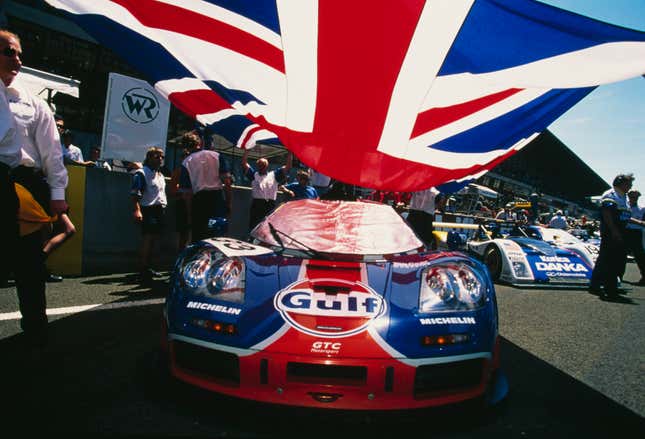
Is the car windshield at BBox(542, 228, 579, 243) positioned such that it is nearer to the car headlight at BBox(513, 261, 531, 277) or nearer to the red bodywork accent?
the car headlight at BBox(513, 261, 531, 277)

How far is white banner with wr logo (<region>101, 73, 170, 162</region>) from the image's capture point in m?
5.78

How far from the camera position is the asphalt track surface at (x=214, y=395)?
1.49 meters

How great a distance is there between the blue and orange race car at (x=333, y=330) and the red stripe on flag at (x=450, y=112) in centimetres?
172

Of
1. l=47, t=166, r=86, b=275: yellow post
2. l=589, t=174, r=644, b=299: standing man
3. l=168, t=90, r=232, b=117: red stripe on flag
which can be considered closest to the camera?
l=168, t=90, r=232, b=117: red stripe on flag

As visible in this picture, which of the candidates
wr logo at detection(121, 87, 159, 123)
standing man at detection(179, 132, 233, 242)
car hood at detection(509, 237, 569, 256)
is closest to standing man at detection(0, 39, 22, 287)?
standing man at detection(179, 132, 233, 242)

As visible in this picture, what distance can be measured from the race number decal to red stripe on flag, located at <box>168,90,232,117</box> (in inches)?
77.8

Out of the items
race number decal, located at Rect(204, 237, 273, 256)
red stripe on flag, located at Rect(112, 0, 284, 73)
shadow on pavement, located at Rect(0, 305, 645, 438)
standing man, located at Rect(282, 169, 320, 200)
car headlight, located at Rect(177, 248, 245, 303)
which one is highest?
red stripe on flag, located at Rect(112, 0, 284, 73)

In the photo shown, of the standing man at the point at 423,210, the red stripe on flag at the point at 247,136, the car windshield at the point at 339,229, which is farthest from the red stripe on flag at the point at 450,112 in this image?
the standing man at the point at 423,210

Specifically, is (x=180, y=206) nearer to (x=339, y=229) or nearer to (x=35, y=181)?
(x=35, y=181)

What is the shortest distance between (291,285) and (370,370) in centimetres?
51

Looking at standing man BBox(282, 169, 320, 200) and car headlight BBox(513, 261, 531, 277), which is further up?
standing man BBox(282, 169, 320, 200)

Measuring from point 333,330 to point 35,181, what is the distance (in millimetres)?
1793

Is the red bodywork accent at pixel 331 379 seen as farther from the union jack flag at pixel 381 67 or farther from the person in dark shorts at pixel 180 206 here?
the person in dark shorts at pixel 180 206

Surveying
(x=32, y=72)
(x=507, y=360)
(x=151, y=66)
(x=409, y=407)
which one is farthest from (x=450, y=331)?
(x=32, y=72)
